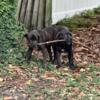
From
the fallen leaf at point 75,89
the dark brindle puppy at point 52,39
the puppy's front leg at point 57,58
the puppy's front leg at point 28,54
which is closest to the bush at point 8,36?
the puppy's front leg at point 28,54

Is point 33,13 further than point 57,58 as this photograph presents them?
Yes

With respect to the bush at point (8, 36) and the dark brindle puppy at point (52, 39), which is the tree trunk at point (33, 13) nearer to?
the bush at point (8, 36)

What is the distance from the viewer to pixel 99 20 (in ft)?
48.4

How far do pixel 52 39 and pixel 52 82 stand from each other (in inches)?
53.8

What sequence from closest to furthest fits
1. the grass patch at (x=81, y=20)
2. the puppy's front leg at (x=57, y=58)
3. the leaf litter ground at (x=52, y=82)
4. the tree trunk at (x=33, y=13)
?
the leaf litter ground at (x=52, y=82) < the puppy's front leg at (x=57, y=58) < the tree trunk at (x=33, y=13) < the grass patch at (x=81, y=20)

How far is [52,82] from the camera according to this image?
8.07 meters

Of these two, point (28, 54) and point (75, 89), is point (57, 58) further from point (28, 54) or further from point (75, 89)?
point (75, 89)

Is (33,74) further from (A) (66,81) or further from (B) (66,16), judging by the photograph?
(B) (66,16)

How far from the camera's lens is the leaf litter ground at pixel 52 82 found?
734 cm

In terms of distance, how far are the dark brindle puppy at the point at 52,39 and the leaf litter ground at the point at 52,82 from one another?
0.31 metres

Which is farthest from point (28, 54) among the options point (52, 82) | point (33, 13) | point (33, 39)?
point (33, 13)

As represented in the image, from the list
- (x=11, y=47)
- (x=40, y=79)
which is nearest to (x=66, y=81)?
(x=40, y=79)

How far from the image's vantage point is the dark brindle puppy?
8.84m

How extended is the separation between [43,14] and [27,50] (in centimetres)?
269
